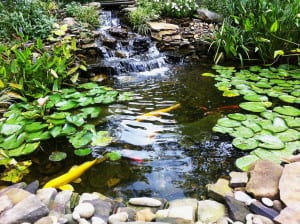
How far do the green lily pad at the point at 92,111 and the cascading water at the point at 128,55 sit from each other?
1378 millimetres

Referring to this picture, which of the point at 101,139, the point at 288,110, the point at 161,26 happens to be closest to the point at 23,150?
the point at 101,139

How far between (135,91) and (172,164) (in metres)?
1.64

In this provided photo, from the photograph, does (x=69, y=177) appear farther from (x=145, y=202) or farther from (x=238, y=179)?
(x=238, y=179)

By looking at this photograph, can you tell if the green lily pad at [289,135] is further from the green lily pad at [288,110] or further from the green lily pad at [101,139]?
the green lily pad at [101,139]

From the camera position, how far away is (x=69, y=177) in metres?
2.28

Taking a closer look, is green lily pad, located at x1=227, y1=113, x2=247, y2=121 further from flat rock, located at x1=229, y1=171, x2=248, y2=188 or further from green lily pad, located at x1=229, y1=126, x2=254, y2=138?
flat rock, located at x1=229, y1=171, x2=248, y2=188

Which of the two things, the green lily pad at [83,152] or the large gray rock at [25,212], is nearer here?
the large gray rock at [25,212]

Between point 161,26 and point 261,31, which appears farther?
point 161,26

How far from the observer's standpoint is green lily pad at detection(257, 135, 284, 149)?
2.56 m

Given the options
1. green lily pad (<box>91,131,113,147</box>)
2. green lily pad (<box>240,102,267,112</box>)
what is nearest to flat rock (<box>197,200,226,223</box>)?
green lily pad (<box>91,131,113,147</box>)

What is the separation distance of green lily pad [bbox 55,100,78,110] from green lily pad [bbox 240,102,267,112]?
1806 millimetres

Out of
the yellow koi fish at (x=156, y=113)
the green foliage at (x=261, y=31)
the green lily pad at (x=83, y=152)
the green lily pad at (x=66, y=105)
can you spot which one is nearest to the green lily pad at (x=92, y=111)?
the green lily pad at (x=66, y=105)

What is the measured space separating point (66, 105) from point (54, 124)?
1.44 ft

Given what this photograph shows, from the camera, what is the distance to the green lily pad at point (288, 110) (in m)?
3.11
